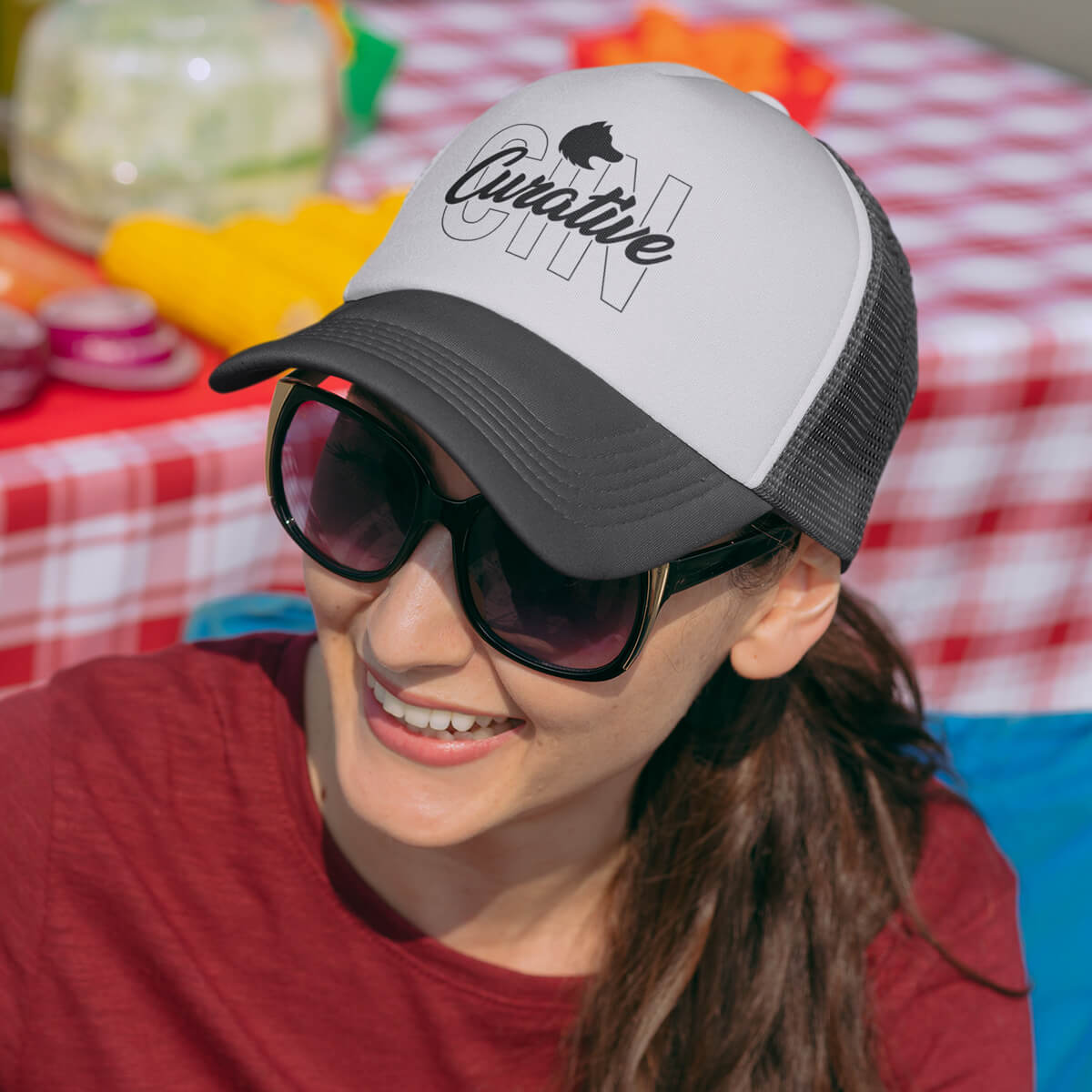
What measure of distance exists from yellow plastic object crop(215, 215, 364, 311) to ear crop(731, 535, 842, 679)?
77 cm

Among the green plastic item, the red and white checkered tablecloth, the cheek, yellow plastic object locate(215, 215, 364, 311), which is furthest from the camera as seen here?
the green plastic item

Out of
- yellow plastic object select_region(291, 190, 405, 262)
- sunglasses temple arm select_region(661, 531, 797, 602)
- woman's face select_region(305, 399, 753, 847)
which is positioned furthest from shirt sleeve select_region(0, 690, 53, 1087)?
yellow plastic object select_region(291, 190, 405, 262)

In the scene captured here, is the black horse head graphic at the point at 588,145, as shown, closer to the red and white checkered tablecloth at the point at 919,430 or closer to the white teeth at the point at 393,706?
the white teeth at the point at 393,706

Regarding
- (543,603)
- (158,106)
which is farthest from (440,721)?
(158,106)

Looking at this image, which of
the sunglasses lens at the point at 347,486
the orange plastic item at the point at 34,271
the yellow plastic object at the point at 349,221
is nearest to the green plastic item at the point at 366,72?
the yellow plastic object at the point at 349,221

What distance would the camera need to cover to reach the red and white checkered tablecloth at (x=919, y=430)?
1.46m

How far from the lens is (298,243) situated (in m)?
1.65

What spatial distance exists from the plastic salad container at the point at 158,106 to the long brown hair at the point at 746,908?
0.98 m

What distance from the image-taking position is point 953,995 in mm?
1093

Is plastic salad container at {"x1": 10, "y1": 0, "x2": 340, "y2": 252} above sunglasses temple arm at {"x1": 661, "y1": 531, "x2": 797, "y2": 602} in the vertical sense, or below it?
below

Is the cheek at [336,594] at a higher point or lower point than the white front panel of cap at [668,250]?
lower

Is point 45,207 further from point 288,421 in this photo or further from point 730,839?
point 730,839

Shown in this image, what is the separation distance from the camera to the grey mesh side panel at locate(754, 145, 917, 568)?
2.69ft

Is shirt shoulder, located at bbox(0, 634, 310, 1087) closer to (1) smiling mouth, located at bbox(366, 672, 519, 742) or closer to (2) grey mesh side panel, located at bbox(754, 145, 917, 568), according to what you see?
(1) smiling mouth, located at bbox(366, 672, 519, 742)
